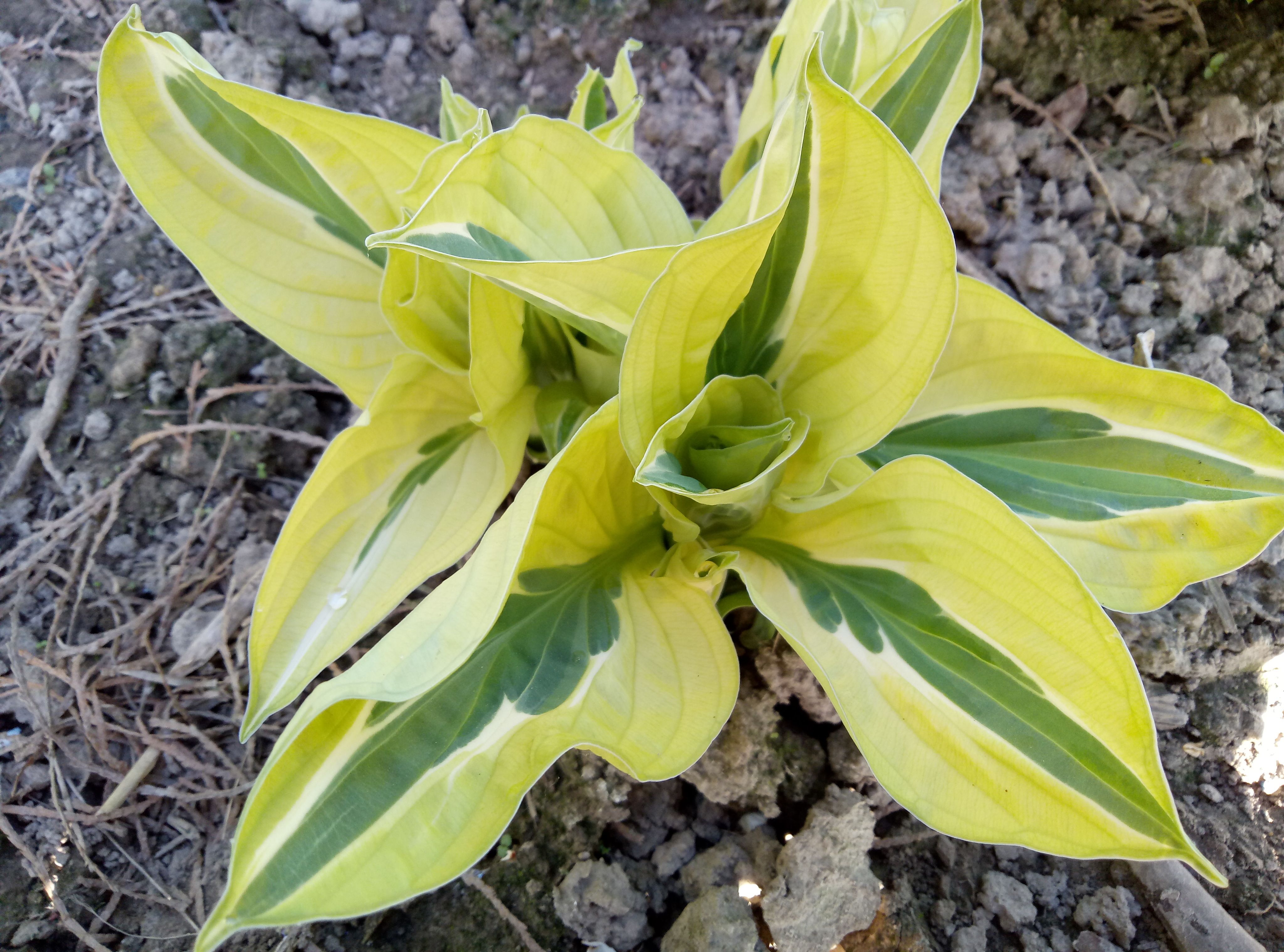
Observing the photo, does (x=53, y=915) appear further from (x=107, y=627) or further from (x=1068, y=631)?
(x=1068, y=631)

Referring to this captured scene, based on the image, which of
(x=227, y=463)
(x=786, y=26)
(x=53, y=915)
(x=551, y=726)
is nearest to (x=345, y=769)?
(x=551, y=726)

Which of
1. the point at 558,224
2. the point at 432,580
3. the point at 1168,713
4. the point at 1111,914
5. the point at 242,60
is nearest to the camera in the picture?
the point at 558,224

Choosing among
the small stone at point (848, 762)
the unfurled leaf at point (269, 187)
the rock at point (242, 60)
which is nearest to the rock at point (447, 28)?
the rock at point (242, 60)

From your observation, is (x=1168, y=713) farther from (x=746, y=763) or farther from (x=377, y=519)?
(x=377, y=519)

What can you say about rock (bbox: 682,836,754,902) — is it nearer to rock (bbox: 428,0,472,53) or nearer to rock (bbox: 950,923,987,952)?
rock (bbox: 950,923,987,952)

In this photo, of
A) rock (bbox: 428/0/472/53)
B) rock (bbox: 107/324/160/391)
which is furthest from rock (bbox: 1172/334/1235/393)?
rock (bbox: 107/324/160/391)

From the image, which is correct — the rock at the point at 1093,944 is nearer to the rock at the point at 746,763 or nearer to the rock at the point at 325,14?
the rock at the point at 746,763

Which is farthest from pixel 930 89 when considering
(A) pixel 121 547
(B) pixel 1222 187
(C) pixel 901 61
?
(A) pixel 121 547
